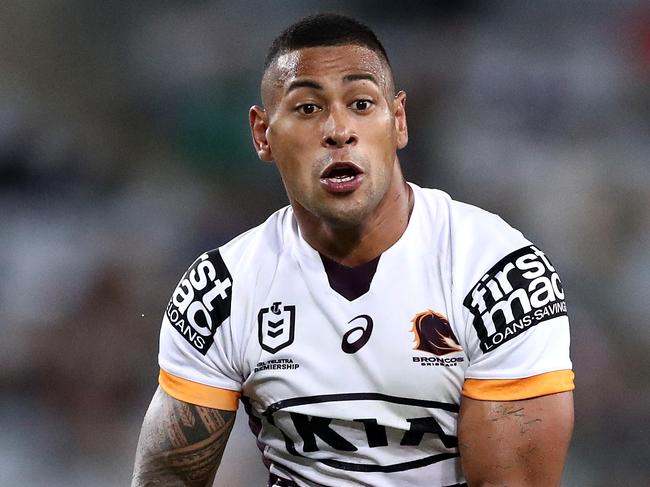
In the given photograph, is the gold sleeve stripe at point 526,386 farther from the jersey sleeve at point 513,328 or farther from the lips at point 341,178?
the lips at point 341,178

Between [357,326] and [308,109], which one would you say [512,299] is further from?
[308,109]

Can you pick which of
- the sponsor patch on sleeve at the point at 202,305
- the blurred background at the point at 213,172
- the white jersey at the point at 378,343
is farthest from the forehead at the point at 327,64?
the blurred background at the point at 213,172

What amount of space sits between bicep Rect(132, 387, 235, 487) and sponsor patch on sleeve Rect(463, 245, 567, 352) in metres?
0.67

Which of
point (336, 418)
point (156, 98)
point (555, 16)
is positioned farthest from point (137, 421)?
point (555, 16)

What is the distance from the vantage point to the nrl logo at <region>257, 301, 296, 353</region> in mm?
2256

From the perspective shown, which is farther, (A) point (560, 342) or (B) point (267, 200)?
(B) point (267, 200)

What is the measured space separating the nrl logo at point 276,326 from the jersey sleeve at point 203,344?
0.08 m

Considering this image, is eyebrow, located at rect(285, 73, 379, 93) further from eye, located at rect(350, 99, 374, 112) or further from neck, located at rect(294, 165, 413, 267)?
neck, located at rect(294, 165, 413, 267)

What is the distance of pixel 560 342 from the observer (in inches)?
82.9

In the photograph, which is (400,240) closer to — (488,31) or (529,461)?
(529,461)

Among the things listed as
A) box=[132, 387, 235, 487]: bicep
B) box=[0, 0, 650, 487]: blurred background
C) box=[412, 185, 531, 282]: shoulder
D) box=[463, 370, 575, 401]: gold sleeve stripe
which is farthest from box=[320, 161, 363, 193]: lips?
box=[0, 0, 650, 487]: blurred background

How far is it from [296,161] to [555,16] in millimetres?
2526

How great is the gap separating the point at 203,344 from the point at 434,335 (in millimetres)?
546

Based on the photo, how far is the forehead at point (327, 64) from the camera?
7.18 ft
